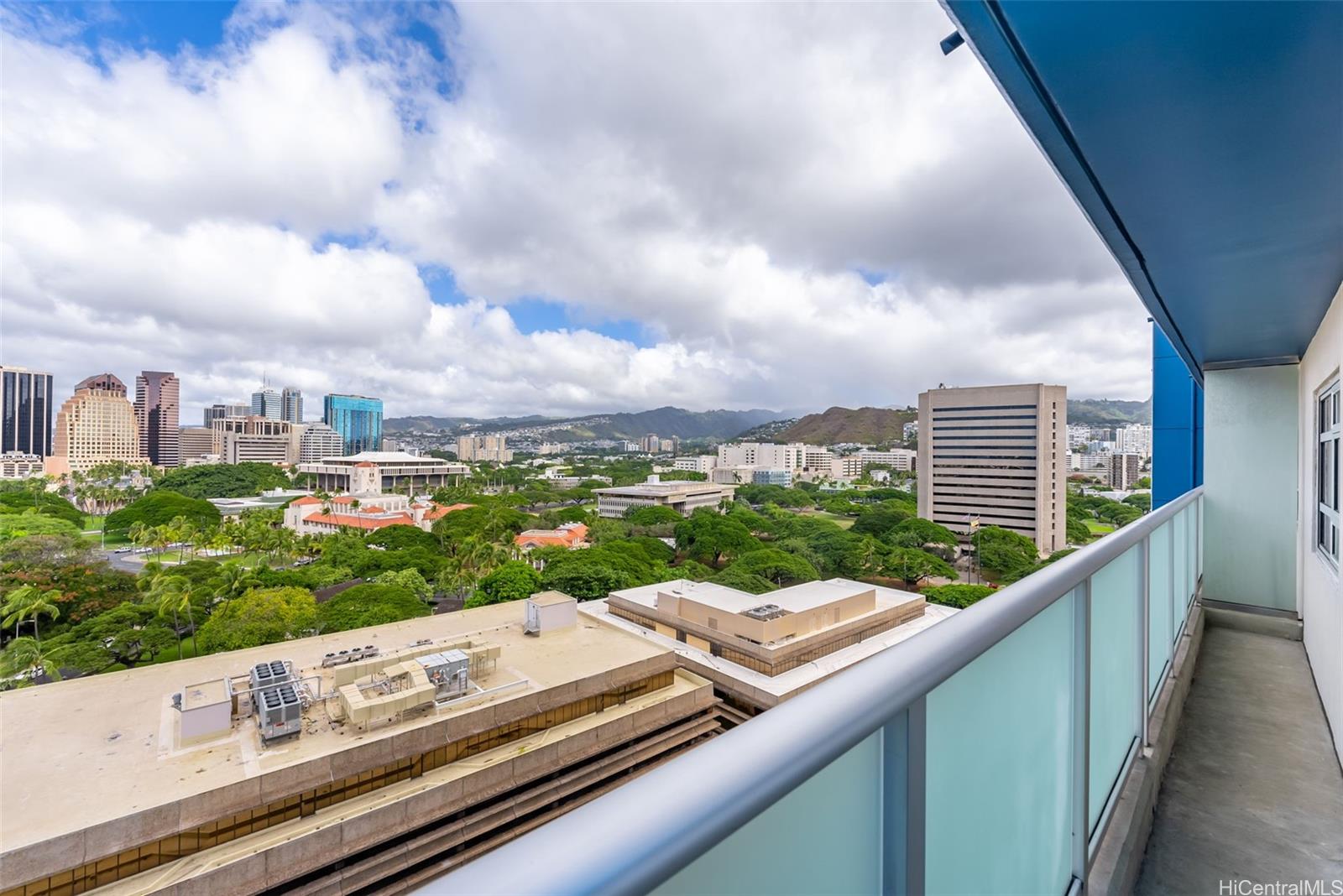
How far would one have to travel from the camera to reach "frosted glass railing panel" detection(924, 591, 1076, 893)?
1.96 feet

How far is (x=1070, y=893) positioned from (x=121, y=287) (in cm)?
4996

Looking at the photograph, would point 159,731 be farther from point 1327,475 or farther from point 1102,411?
point 1102,411

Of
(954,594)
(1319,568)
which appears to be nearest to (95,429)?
(954,594)

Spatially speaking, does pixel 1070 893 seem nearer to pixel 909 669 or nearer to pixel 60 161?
pixel 909 669

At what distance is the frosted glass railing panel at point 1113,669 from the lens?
3.69 ft

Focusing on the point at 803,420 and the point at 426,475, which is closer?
the point at 426,475

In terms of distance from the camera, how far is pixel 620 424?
9625 cm

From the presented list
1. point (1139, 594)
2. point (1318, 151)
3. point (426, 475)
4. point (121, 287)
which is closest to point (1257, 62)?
point (1318, 151)

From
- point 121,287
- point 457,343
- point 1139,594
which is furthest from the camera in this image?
point 457,343

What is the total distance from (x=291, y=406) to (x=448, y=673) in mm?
55120

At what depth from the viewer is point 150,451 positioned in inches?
1500

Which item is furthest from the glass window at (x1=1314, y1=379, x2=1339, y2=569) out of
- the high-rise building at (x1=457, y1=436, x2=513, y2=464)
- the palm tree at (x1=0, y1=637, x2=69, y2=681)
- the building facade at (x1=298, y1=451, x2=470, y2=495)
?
the high-rise building at (x1=457, y1=436, x2=513, y2=464)

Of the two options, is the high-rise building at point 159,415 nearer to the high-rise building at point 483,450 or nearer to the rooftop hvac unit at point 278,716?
the high-rise building at point 483,450

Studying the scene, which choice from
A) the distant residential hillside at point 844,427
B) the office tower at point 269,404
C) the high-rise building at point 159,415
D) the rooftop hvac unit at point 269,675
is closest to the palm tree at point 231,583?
the rooftop hvac unit at point 269,675
